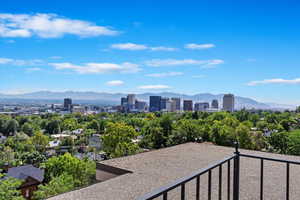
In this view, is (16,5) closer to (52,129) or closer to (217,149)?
(217,149)

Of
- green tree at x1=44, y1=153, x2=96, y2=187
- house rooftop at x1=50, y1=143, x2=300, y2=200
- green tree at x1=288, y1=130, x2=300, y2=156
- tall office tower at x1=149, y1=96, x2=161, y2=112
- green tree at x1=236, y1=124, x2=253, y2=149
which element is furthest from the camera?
tall office tower at x1=149, y1=96, x2=161, y2=112

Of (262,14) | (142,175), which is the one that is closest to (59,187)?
(142,175)

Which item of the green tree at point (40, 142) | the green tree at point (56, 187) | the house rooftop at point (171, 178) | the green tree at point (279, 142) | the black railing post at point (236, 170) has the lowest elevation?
the green tree at point (40, 142)

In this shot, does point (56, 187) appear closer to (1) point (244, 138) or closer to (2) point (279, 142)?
(1) point (244, 138)

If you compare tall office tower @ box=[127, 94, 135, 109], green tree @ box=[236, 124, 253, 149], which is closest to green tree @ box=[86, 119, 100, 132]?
green tree @ box=[236, 124, 253, 149]

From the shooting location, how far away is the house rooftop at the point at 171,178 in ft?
8.71

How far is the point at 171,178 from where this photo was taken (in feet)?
10.4

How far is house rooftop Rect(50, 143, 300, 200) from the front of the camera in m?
2.65

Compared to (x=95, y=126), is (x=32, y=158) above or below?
below

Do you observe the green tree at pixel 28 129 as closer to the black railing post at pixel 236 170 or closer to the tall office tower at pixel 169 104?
the black railing post at pixel 236 170

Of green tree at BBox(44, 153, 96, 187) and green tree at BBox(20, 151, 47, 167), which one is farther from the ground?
green tree at BBox(44, 153, 96, 187)

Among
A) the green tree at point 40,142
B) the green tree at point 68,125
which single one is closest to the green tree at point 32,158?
the green tree at point 40,142

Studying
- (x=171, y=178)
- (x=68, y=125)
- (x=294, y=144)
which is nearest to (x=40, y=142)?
(x=68, y=125)

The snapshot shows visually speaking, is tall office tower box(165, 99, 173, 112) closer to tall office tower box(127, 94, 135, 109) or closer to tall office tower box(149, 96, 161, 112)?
tall office tower box(149, 96, 161, 112)
